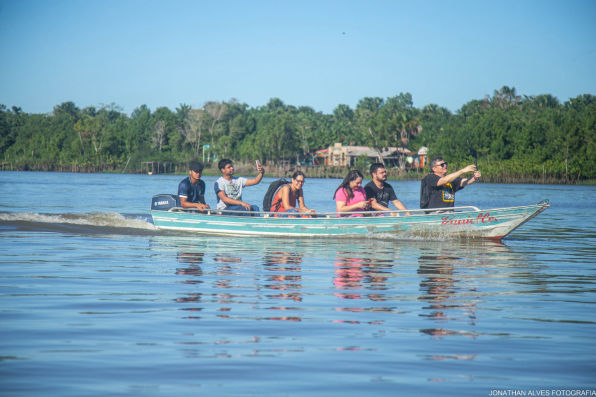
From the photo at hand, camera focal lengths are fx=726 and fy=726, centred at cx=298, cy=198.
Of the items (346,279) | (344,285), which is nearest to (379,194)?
(346,279)

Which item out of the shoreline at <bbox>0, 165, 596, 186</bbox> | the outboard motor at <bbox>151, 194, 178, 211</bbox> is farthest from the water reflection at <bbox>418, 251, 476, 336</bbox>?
the shoreline at <bbox>0, 165, 596, 186</bbox>

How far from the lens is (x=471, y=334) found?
6.16 metres

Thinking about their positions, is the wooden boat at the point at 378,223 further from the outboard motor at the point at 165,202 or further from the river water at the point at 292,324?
the river water at the point at 292,324

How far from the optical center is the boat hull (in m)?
15.1

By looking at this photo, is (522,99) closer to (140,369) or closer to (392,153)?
(392,153)

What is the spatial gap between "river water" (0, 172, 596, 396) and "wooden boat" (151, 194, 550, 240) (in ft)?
7.60

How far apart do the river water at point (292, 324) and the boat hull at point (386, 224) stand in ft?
7.59

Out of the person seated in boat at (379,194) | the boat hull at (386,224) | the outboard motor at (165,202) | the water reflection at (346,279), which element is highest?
the person seated in boat at (379,194)

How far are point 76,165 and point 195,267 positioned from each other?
4172 inches

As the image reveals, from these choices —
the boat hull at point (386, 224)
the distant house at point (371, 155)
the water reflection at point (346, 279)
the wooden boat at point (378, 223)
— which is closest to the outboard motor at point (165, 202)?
the wooden boat at point (378, 223)

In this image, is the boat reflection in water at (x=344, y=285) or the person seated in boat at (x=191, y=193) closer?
the boat reflection in water at (x=344, y=285)

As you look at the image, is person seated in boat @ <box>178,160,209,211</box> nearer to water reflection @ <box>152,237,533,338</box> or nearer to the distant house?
water reflection @ <box>152,237,533,338</box>

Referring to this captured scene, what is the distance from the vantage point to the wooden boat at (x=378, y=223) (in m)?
15.1

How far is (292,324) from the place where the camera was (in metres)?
6.45
